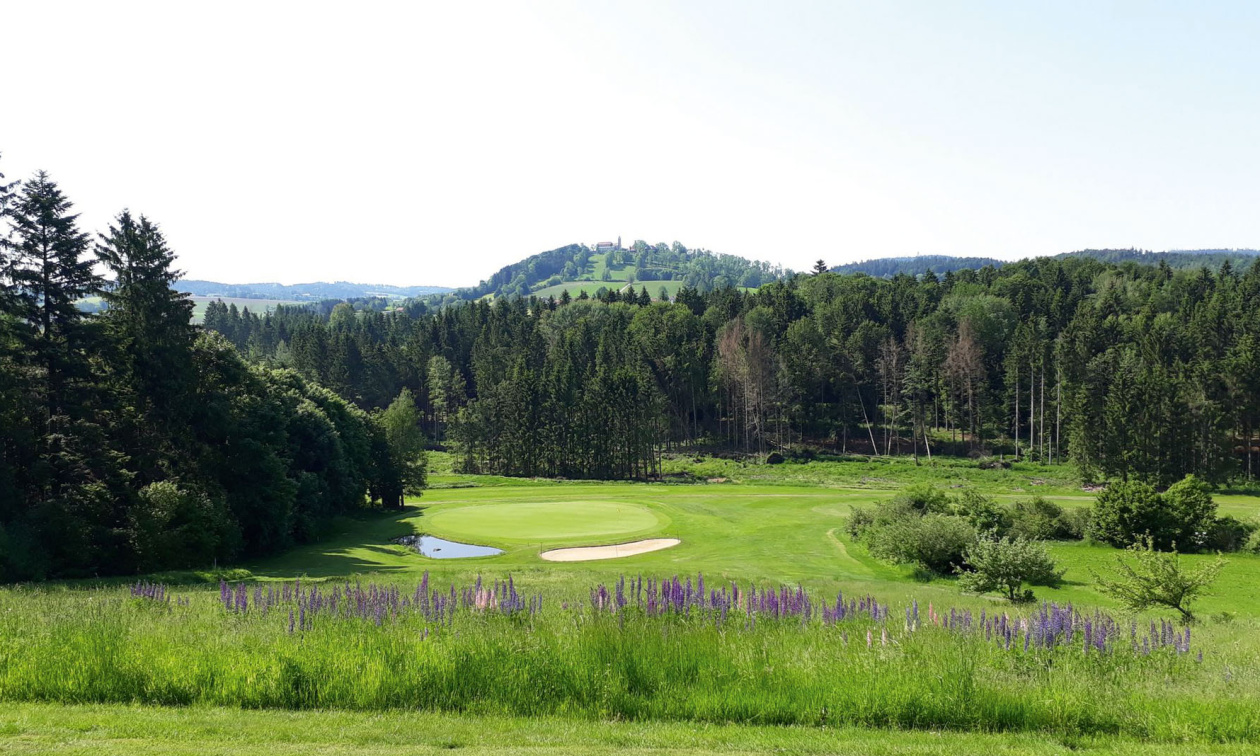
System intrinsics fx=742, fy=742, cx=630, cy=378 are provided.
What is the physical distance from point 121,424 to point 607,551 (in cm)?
2522

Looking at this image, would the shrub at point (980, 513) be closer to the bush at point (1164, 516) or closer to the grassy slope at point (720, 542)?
the grassy slope at point (720, 542)

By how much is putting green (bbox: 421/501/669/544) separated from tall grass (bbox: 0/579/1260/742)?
29.3 meters

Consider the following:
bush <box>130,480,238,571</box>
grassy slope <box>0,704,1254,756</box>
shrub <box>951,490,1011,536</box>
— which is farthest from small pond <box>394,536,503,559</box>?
grassy slope <box>0,704,1254,756</box>

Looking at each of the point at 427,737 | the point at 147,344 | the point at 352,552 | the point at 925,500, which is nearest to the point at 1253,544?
the point at 925,500

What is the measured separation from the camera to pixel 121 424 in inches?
1446

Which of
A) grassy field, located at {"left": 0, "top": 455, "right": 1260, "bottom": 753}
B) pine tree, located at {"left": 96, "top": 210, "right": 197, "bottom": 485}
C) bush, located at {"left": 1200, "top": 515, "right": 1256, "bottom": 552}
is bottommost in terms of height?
bush, located at {"left": 1200, "top": 515, "right": 1256, "bottom": 552}

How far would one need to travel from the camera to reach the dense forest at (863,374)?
7981cm

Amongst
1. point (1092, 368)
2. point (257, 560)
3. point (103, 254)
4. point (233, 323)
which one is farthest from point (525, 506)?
point (233, 323)

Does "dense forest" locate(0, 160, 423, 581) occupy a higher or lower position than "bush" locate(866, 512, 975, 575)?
higher

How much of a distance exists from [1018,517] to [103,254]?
5199cm

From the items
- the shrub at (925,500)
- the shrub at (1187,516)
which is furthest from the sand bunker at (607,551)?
the shrub at (1187,516)

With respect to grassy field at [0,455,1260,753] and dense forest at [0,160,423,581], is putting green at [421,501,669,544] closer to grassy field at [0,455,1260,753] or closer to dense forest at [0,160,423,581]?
dense forest at [0,160,423,581]

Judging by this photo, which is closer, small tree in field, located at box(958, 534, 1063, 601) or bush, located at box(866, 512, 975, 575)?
small tree in field, located at box(958, 534, 1063, 601)

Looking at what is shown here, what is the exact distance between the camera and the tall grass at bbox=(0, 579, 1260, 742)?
11023 mm
